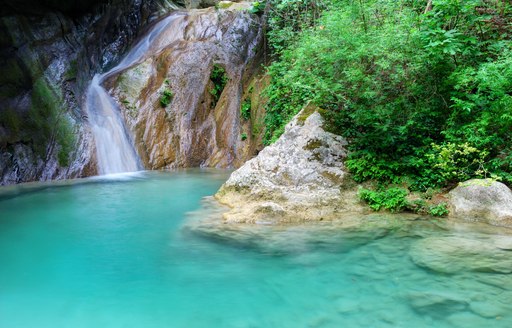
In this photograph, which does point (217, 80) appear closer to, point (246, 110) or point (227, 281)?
point (246, 110)

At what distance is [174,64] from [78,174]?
21.7 ft

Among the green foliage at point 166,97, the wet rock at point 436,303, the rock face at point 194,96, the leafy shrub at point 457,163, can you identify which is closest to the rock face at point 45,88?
the rock face at point 194,96

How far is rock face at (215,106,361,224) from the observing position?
21.3 feet

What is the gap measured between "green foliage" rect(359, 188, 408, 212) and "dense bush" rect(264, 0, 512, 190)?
0.32 meters

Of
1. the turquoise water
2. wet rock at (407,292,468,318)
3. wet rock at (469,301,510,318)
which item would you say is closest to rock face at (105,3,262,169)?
the turquoise water

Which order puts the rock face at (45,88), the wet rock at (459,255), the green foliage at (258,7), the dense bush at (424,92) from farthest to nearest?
the green foliage at (258,7) → the rock face at (45,88) → the dense bush at (424,92) → the wet rock at (459,255)

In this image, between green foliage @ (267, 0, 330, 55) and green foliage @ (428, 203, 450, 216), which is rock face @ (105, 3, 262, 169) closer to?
green foliage @ (267, 0, 330, 55)

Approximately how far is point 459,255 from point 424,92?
3609 mm

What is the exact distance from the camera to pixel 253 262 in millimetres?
4703

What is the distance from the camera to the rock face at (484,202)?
18.7 feet

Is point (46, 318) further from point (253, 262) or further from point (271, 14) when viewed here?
point (271, 14)

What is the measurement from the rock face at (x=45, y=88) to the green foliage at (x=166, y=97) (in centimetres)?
317

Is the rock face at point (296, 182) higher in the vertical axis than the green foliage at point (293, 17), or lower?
lower

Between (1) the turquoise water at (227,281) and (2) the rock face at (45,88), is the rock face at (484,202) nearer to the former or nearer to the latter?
(1) the turquoise water at (227,281)
